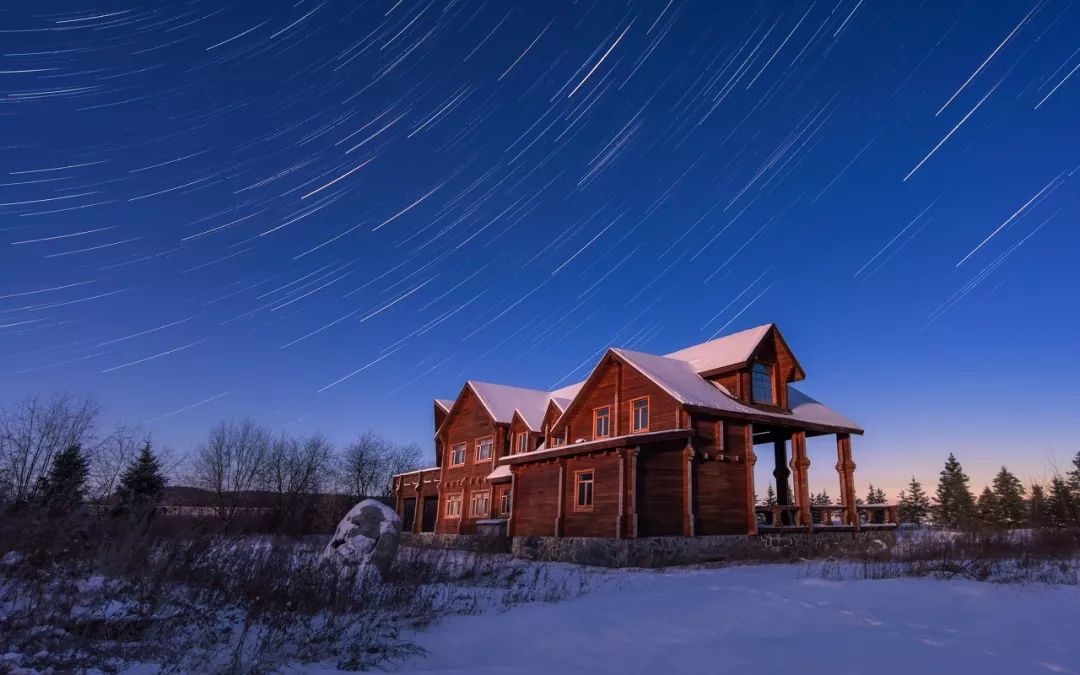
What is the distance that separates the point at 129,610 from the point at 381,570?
6.05m

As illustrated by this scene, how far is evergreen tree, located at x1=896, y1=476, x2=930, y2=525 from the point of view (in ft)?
208

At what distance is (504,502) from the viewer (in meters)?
32.9

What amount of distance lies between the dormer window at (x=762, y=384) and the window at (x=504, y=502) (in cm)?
1434

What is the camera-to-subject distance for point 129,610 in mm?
6980

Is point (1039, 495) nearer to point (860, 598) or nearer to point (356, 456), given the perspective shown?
point (860, 598)

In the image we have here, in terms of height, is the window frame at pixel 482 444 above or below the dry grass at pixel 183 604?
above

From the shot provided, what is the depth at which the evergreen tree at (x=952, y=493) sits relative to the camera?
192 ft

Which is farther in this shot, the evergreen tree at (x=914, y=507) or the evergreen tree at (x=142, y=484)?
the evergreen tree at (x=914, y=507)

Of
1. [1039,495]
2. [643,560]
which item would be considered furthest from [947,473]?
[643,560]

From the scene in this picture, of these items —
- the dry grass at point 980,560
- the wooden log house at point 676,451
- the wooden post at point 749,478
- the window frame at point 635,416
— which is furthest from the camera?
the window frame at point 635,416

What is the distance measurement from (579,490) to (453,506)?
1539cm

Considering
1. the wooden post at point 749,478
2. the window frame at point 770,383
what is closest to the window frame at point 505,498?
the wooden post at point 749,478

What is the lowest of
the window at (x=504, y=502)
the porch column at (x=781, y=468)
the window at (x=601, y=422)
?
the window at (x=504, y=502)

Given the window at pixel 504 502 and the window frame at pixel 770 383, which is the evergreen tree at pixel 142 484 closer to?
the window at pixel 504 502
